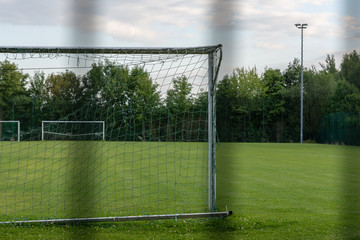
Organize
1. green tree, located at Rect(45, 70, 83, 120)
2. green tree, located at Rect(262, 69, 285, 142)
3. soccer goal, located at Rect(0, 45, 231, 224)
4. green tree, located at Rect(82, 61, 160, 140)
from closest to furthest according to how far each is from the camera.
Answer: soccer goal, located at Rect(0, 45, 231, 224) → green tree, located at Rect(82, 61, 160, 140) → green tree, located at Rect(45, 70, 83, 120) → green tree, located at Rect(262, 69, 285, 142)

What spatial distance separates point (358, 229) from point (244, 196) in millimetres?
2364

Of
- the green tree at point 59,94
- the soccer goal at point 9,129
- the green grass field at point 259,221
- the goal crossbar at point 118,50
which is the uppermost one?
the green tree at point 59,94

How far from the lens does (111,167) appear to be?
11.0m

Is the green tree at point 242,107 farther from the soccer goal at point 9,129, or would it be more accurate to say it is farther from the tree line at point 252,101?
the soccer goal at point 9,129

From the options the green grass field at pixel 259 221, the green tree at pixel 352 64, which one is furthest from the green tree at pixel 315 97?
the green grass field at pixel 259 221

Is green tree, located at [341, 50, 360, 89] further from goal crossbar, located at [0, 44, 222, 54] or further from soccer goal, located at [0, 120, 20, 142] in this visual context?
soccer goal, located at [0, 120, 20, 142]

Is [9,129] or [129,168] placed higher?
[9,129]

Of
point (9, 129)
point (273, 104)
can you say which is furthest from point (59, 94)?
point (273, 104)

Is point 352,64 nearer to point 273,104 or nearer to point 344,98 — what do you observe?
point 344,98

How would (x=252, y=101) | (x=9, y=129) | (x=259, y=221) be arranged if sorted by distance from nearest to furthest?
(x=259, y=221) < (x=9, y=129) < (x=252, y=101)

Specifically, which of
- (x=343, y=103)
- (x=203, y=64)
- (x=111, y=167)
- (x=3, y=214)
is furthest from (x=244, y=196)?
(x=343, y=103)

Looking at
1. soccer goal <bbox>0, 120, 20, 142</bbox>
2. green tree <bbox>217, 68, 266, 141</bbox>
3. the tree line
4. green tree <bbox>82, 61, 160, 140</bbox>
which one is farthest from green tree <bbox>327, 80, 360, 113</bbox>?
green tree <bbox>82, 61, 160, 140</bbox>

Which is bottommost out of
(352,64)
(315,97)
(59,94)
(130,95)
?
(130,95)

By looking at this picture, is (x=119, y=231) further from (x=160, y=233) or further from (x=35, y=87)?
(x=35, y=87)
